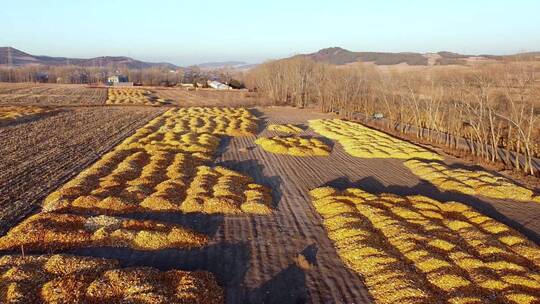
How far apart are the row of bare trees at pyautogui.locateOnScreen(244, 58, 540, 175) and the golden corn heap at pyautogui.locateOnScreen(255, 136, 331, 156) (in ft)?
37.8

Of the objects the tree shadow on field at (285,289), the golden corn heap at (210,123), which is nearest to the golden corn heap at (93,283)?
the tree shadow on field at (285,289)

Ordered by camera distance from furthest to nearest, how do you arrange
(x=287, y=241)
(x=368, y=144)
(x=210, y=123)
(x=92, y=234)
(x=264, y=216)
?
(x=210, y=123)
(x=368, y=144)
(x=264, y=216)
(x=287, y=241)
(x=92, y=234)

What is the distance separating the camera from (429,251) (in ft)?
46.9

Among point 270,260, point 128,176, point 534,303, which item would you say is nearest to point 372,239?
point 270,260

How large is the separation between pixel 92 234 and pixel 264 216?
7.02 metres

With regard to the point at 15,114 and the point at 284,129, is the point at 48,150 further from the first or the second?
the point at 284,129

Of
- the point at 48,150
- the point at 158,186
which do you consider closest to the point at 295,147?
the point at 158,186

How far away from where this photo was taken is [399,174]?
2612cm

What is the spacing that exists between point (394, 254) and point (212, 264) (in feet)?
20.9

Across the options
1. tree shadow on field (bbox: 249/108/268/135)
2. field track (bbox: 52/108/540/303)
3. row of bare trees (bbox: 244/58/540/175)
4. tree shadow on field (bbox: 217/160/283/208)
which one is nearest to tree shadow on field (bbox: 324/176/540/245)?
field track (bbox: 52/108/540/303)

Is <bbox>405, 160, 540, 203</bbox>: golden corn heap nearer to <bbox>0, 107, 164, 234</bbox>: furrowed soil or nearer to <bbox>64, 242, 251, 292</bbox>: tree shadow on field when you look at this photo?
<bbox>64, 242, 251, 292</bbox>: tree shadow on field

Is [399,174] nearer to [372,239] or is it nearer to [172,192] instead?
[372,239]

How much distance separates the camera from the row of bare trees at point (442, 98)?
3031 centimetres

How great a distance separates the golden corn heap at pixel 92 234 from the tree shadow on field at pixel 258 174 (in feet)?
18.4
